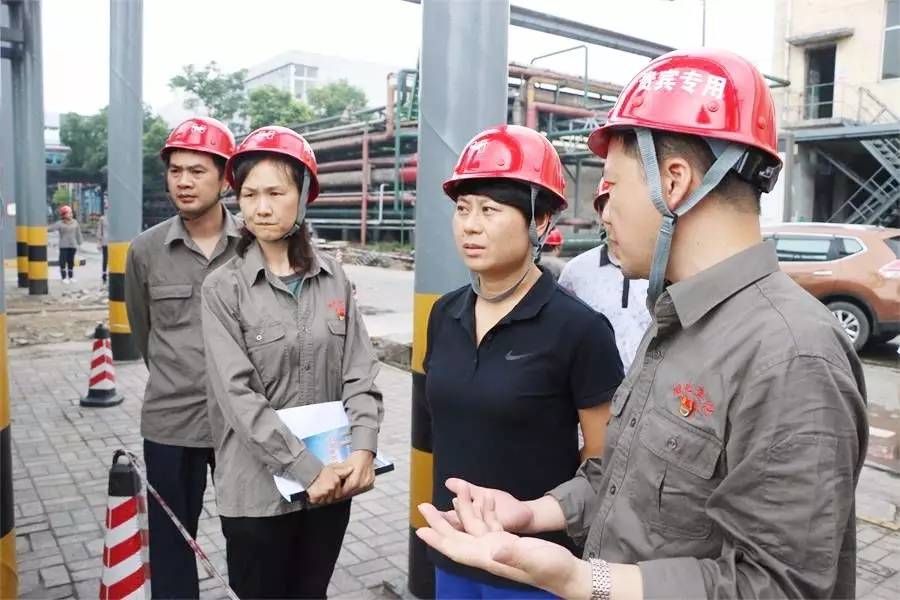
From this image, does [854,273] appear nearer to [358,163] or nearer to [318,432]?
[318,432]

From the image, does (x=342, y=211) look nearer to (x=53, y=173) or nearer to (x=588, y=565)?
(x=53, y=173)

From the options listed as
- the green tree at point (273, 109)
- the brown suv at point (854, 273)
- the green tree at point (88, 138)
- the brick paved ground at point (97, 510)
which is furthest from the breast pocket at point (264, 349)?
the green tree at point (88, 138)

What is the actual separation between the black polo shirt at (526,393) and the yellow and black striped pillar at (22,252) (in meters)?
16.2

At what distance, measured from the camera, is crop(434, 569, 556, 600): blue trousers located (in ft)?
6.58

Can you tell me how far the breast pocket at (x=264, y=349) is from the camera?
7.68 feet

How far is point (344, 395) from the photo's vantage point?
2498mm

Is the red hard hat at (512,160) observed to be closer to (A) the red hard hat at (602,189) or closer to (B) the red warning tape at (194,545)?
(A) the red hard hat at (602,189)

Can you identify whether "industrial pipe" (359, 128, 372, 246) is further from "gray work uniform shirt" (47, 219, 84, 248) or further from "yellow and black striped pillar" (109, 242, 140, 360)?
"yellow and black striped pillar" (109, 242, 140, 360)

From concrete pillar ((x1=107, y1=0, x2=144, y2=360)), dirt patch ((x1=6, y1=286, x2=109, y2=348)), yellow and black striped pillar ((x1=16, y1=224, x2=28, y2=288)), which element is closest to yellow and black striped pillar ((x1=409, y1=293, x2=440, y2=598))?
concrete pillar ((x1=107, y1=0, x2=144, y2=360))

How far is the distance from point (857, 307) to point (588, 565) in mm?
9863

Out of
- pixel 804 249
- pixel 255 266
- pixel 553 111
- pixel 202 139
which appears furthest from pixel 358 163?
pixel 255 266

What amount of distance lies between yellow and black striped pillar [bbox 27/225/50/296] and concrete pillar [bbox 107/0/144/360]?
7.81m

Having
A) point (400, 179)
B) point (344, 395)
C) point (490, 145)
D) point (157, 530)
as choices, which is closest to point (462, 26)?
point (490, 145)

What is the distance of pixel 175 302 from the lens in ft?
9.72
